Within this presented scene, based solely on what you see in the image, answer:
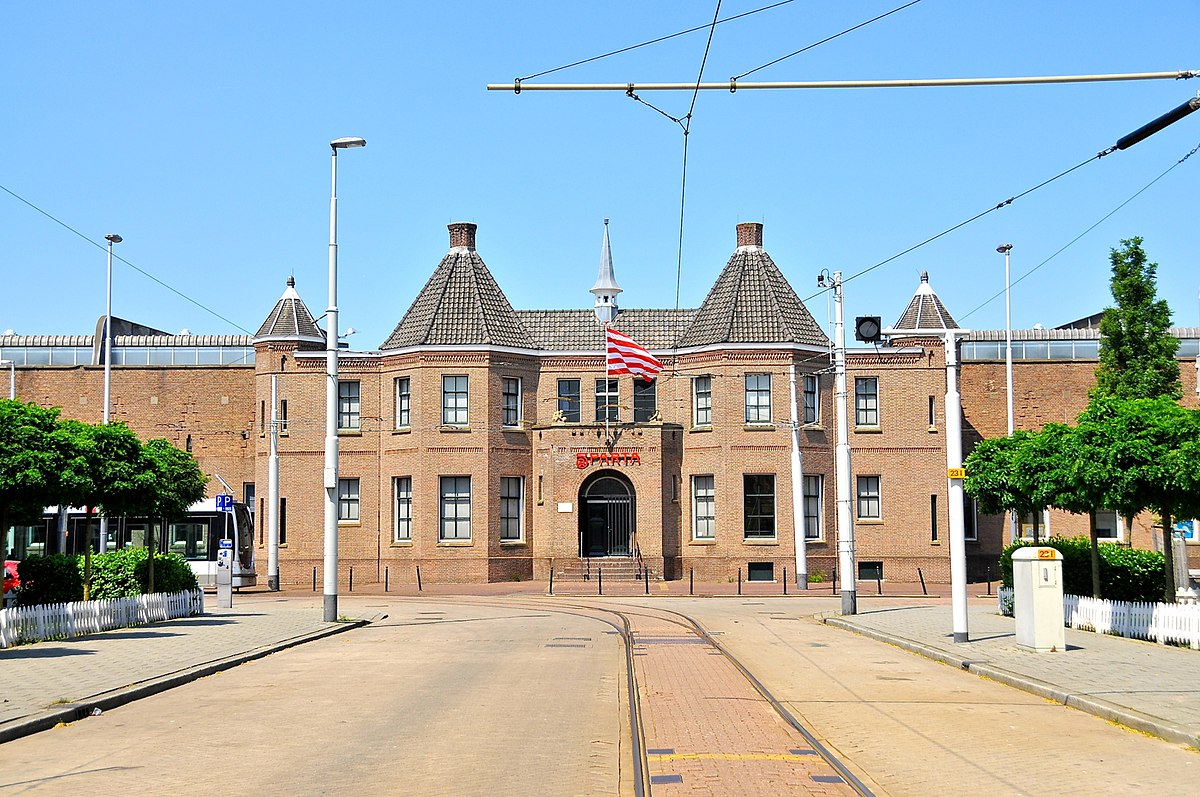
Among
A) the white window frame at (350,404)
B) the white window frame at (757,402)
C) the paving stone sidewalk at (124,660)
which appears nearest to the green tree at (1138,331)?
the white window frame at (757,402)

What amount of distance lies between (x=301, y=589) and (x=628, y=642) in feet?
89.8

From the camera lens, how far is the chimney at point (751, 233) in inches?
2056

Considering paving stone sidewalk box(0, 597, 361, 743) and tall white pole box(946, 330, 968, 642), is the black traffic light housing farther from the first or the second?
paving stone sidewalk box(0, 597, 361, 743)

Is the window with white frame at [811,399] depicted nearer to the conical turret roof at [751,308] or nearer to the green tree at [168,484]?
the conical turret roof at [751,308]

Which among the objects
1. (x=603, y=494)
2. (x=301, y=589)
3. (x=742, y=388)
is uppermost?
(x=742, y=388)

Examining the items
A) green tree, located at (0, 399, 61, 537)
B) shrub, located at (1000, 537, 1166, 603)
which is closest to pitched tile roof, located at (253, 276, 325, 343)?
green tree, located at (0, 399, 61, 537)

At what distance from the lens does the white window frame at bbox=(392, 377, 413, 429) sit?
49312mm

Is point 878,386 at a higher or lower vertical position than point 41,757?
higher

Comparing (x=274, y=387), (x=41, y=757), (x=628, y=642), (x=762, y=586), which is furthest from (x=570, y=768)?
(x=274, y=387)

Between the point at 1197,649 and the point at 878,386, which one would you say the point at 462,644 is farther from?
the point at 878,386

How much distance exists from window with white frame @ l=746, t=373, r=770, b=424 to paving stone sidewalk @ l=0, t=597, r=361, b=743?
23323 mm

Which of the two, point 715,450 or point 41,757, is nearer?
point 41,757

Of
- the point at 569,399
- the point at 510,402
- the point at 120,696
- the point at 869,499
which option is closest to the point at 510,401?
the point at 510,402

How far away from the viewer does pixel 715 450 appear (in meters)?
48.8
